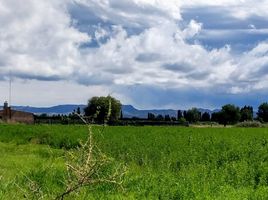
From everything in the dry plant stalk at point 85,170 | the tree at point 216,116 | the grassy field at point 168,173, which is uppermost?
the tree at point 216,116

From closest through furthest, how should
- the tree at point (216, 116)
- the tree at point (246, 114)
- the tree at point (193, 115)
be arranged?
the tree at point (216, 116), the tree at point (246, 114), the tree at point (193, 115)

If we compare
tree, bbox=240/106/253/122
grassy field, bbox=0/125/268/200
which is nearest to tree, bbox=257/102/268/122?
tree, bbox=240/106/253/122

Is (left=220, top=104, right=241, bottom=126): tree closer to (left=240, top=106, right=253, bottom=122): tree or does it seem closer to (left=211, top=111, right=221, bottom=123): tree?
(left=211, top=111, right=221, bottom=123): tree

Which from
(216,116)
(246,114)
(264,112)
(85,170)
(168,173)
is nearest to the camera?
(85,170)

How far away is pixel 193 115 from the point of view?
17712cm

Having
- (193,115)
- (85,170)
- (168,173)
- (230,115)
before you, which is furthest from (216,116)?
(85,170)

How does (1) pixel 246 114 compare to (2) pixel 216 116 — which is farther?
(1) pixel 246 114

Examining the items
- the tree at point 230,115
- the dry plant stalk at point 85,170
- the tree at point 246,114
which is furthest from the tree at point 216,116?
the dry plant stalk at point 85,170

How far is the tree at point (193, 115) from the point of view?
175m

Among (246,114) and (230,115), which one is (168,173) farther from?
(246,114)

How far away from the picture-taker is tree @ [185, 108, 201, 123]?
175 meters

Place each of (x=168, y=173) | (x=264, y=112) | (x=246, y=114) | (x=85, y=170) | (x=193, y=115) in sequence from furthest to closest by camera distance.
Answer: (x=193, y=115) < (x=246, y=114) < (x=264, y=112) < (x=168, y=173) < (x=85, y=170)

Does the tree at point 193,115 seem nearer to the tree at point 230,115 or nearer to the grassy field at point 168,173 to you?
the tree at point 230,115

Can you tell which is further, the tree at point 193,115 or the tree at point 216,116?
the tree at point 193,115
